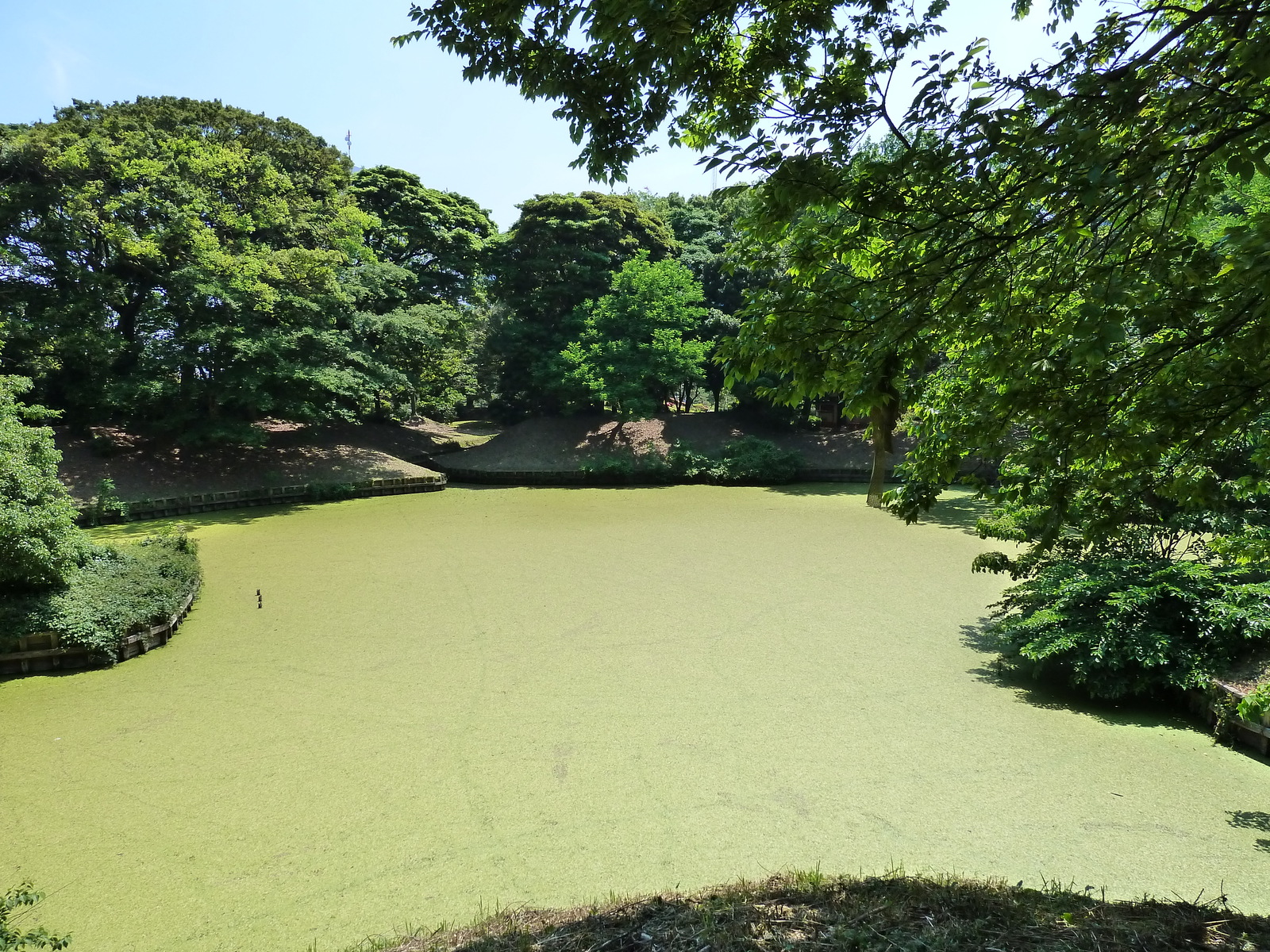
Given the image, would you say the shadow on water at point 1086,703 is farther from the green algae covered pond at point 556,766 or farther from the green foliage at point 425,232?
the green foliage at point 425,232

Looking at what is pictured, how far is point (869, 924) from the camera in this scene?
2.25 m

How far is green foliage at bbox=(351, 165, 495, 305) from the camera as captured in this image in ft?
60.2

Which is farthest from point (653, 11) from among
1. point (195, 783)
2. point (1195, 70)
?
point (195, 783)

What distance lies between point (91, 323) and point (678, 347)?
472 inches

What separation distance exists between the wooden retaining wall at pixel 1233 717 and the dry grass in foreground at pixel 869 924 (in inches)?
103

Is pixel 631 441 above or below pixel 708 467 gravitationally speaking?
above

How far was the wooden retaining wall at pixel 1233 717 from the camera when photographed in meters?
4.25

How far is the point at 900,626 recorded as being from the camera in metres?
6.62

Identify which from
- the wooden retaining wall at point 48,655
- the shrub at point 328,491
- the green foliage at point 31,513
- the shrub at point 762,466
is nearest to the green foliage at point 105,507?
the shrub at point 328,491

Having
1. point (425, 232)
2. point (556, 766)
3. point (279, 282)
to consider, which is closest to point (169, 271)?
point (279, 282)

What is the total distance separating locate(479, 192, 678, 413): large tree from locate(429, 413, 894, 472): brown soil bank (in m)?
1.06

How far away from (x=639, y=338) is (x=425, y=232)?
6604 mm

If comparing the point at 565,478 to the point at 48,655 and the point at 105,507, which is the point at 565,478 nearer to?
the point at 105,507

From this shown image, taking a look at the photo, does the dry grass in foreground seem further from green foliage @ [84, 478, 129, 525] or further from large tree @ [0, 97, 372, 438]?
large tree @ [0, 97, 372, 438]
